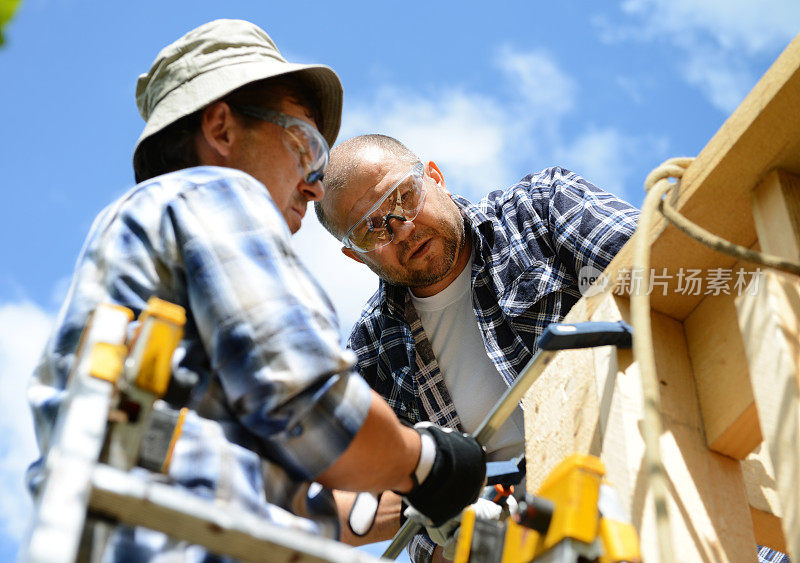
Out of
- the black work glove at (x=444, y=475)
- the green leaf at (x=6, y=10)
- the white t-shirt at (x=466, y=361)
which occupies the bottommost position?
the white t-shirt at (x=466, y=361)

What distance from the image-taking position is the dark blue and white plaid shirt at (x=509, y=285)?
330 centimetres

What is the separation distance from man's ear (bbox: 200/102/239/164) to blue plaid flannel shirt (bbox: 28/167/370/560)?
1.96 ft

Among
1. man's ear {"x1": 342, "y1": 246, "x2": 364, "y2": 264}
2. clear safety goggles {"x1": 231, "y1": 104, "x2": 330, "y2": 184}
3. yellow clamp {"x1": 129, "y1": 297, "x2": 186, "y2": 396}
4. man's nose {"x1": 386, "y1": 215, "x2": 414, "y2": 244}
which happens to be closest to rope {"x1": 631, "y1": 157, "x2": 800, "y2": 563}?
yellow clamp {"x1": 129, "y1": 297, "x2": 186, "y2": 396}

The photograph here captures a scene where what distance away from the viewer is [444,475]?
179 cm

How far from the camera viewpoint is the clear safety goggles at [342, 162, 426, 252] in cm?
393

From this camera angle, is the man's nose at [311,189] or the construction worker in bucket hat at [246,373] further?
the man's nose at [311,189]

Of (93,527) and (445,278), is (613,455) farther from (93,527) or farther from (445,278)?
(445,278)

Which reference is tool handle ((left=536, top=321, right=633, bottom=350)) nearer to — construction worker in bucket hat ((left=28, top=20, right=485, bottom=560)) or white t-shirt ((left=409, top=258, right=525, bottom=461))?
construction worker in bucket hat ((left=28, top=20, right=485, bottom=560))

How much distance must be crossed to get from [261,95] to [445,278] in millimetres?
1690

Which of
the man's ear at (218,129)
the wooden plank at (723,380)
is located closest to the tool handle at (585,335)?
the wooden plank at (723,380)

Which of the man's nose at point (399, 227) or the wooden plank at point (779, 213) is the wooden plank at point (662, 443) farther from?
the man's nose at point (399, 227)

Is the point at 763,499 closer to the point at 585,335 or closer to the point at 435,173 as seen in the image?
the point at 585,335

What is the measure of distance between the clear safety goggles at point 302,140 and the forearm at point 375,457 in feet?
3.12

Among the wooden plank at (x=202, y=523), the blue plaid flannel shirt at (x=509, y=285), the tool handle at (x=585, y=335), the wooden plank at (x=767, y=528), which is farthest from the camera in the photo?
the blue plaid flannel shirt at (x=509, y=285)
